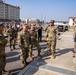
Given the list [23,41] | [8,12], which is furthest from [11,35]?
[8,12]

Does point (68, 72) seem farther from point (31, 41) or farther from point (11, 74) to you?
point (31, 41)

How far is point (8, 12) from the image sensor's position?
387 feet

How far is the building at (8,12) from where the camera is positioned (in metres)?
108

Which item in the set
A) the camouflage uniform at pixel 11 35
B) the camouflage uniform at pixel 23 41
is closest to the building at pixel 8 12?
the camouflage uniform at pixel 11 35

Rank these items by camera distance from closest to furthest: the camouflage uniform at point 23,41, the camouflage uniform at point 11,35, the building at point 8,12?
the camouflage uniform at point 23,41 < the camouflage uniform at point 11,35 < the building at point 8,12

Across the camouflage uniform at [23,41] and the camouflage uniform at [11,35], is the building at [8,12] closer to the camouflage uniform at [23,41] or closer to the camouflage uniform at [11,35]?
the camouflage uniform at [11,35]

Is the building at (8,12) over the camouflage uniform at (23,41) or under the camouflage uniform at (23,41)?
over

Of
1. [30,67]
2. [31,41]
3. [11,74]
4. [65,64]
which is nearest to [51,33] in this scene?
[31,41]

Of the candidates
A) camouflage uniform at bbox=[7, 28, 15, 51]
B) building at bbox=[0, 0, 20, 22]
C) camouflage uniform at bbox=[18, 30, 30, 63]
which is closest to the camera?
camouflage uniform at bbox=[18, 30, 30, 63]

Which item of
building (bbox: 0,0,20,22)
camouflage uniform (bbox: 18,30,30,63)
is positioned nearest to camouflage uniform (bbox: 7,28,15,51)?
camouflage uniform (bbox: 18,30,30,63)

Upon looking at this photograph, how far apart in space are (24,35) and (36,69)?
57.3 inches

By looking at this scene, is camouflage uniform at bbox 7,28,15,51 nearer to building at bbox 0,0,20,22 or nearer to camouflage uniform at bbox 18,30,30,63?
camouflage uniform at bbox 18,30,30,63

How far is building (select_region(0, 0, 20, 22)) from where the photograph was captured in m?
108

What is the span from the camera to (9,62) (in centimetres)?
809
